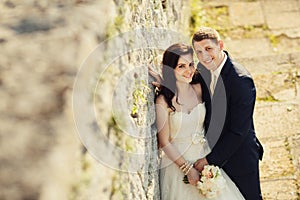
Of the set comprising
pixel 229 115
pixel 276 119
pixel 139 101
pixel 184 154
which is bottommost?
pixel 276 119

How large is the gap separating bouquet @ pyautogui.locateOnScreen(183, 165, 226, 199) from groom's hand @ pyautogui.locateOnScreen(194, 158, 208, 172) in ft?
0.16

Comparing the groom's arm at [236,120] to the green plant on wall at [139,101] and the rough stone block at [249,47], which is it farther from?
the rough stone block at [249,47]

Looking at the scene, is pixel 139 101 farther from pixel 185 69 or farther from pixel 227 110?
pixel 227 110

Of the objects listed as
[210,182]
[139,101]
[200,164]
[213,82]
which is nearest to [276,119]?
[213,82]

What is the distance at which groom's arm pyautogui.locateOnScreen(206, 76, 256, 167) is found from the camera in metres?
2.61

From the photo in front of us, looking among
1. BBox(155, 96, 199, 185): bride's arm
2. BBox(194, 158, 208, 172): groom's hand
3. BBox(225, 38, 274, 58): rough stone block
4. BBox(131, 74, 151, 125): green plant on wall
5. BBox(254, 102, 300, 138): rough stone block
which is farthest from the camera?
BBox(225, 38, 274, 58): rough stone block

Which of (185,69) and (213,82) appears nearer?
(185,69)

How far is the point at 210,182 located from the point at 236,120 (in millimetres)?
372

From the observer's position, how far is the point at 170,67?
8.46 ft

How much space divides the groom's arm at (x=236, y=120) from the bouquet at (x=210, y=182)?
0.28ft

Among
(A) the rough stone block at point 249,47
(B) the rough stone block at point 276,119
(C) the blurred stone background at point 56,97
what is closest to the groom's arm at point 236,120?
(C) the blurred stone background at point 56,97

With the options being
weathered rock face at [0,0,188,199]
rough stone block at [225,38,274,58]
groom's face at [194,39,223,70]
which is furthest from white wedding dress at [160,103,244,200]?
rough stone block at [225,38,274,58]

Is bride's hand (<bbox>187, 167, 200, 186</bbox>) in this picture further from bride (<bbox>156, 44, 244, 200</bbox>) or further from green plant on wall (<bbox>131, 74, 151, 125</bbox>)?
green plant on wall (<bbox>131, 74, 151, 125</bbox>)

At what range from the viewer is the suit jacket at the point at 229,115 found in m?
2.62
